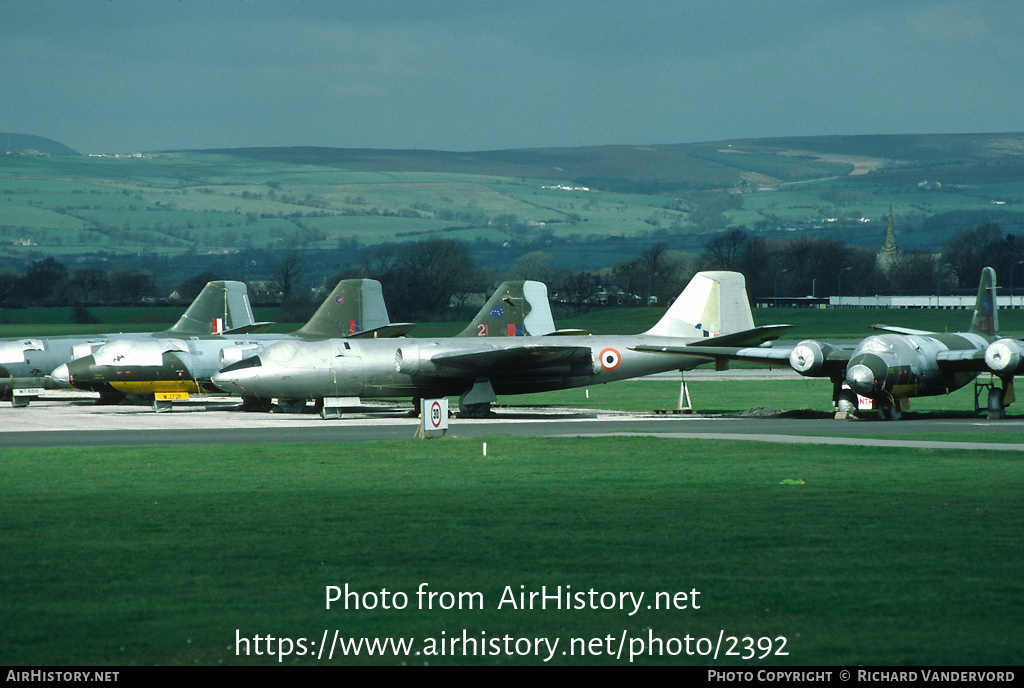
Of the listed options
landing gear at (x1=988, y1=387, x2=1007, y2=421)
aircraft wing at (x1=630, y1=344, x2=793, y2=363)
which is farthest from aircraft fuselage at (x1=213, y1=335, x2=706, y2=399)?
landing gear at (x1=988, y1=387, x2=1007, y2=421)

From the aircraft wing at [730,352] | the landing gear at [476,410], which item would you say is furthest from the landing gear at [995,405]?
the landing gear at [476,410]

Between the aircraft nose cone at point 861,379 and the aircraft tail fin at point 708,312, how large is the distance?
10311mm

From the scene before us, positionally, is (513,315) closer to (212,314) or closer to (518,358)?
(518,358)

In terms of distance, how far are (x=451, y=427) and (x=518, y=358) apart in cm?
637

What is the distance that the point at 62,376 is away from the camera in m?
52.0

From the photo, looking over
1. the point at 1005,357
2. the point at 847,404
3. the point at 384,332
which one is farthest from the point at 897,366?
the point at 384,332

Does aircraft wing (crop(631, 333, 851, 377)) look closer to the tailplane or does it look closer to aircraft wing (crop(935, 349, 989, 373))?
aircraft wing (crop(935, 349, 989, 373))

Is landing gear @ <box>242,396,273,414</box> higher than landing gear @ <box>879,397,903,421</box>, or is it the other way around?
landing gear @ <box>879,397,903,421</box>

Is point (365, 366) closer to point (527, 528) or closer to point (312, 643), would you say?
point (527, 528)

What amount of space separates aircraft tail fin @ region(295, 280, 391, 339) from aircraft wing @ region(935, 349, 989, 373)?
85.4 feet

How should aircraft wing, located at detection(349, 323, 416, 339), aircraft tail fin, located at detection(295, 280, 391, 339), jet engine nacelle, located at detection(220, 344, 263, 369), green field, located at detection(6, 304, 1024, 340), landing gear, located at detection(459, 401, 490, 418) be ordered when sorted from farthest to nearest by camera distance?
green field, located at detection(6, 304, 1024, 340)
aircraft tail fin, located at detection(295, 280, 391, 339)
aircraft wing, located at detection(349, 323, 416, 339)
jet engine nacelle, located at detection(220, 344, 263, 369)
landing gear, located at detection(459, 401, 490, 418)

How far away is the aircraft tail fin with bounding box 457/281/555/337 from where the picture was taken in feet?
177

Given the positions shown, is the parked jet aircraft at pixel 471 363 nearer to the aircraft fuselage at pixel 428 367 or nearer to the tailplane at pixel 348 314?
the aircraft fuselage at pixel 428 367
